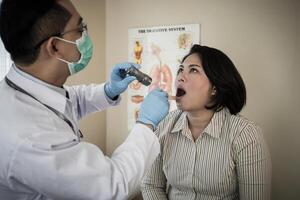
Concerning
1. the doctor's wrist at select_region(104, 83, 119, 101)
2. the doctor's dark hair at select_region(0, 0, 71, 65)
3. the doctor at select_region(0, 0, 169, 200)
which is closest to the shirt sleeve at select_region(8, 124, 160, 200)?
the doctor at select_region(0, 0, 169, 200)

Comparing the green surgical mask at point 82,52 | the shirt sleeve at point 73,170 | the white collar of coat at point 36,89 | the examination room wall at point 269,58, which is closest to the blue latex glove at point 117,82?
the green surgical mask at point 82,52

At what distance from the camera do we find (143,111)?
1189mm

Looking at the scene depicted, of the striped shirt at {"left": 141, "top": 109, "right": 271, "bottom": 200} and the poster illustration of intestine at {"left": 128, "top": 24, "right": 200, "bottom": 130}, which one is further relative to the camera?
the poster illustration of intestine at {"left": 128, "top": 24, "right": 200, "bottom": 130}

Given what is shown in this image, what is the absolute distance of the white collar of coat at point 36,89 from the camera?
1.06m

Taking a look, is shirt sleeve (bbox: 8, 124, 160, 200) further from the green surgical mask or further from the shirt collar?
the shirt collar

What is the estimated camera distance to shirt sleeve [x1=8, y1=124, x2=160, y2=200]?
87cm

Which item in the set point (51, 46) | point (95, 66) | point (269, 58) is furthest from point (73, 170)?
point (95, 66)

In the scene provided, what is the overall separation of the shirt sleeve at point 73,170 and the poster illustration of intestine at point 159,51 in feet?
4.10

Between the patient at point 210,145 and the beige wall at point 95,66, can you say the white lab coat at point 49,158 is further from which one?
the beige wall at point 95,66

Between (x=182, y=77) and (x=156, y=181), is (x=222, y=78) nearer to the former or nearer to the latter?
(x=182, y=77)

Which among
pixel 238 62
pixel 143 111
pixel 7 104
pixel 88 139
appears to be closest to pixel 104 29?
pixel 88 139

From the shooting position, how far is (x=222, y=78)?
148cm

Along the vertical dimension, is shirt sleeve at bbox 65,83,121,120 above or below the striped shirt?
above

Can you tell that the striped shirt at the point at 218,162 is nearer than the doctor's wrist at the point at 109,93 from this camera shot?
Yes
